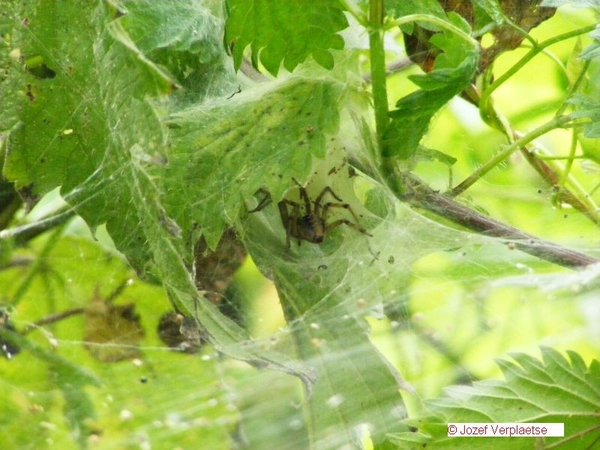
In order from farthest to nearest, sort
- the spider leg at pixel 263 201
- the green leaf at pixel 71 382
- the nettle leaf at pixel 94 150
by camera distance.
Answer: the green leaf at pixel 71 382 → the spider leg at pixel 263 201 → the nettle leaf at pixel 94 150

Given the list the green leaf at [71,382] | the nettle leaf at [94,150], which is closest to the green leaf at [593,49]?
the nettle leaf at [94,150]

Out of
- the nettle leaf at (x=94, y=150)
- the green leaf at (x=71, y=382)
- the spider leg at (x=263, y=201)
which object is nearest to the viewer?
the nettle leaf at (x=94, y=150)

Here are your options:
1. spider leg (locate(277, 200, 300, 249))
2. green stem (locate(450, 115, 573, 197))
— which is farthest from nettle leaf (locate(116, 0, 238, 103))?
green stem (locate(450, 115, 573, 197))

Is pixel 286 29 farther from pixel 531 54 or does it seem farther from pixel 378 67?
pixel 531 54

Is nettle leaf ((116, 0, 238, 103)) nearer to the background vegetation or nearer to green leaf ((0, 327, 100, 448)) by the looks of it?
the background vegetation

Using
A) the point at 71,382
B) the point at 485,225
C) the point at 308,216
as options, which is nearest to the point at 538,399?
the point at 485,225

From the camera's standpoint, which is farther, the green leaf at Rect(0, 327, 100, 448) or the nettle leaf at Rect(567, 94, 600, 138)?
the green leaf at Rect(0, 327, 100, 448)

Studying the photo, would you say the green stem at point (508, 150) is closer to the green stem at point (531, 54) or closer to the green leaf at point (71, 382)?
the green stem at point (531, 54)
